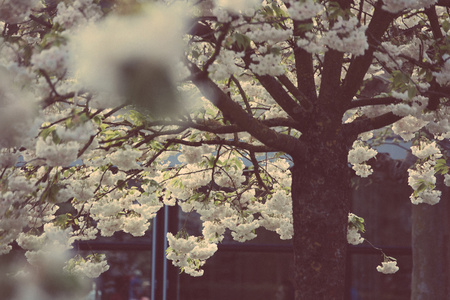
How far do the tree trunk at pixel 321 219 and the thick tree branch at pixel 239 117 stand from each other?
0.19 metres

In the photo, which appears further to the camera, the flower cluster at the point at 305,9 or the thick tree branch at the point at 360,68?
the thick tree branch at the point at 360,68

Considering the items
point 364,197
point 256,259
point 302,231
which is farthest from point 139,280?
point 302,231

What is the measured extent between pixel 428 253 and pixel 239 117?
5339 millimetres

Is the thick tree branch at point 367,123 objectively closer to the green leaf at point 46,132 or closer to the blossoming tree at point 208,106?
the blossoming tree at point 208,106

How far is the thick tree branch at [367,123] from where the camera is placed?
5677mm

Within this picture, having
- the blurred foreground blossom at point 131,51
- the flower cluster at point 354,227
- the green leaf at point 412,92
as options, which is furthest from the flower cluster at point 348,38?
the flower cluster at point 354,227

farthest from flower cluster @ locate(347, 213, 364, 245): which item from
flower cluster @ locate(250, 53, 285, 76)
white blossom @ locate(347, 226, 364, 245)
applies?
flower cluster @ locate(250, 53, 285, 76)

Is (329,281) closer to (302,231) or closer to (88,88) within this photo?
(302,231)

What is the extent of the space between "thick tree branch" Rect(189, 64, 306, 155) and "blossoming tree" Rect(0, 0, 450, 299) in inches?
0.4

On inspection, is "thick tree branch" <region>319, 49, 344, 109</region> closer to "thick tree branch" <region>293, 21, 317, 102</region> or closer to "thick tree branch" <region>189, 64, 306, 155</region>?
"thick tree branch" <region>293, 21, 317, 102</region>

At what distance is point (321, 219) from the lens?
5.44 meters

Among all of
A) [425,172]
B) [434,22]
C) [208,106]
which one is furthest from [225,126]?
[425,172]

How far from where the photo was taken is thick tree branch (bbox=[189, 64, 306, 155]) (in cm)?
475

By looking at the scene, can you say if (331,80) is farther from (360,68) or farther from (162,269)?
(162,269)
